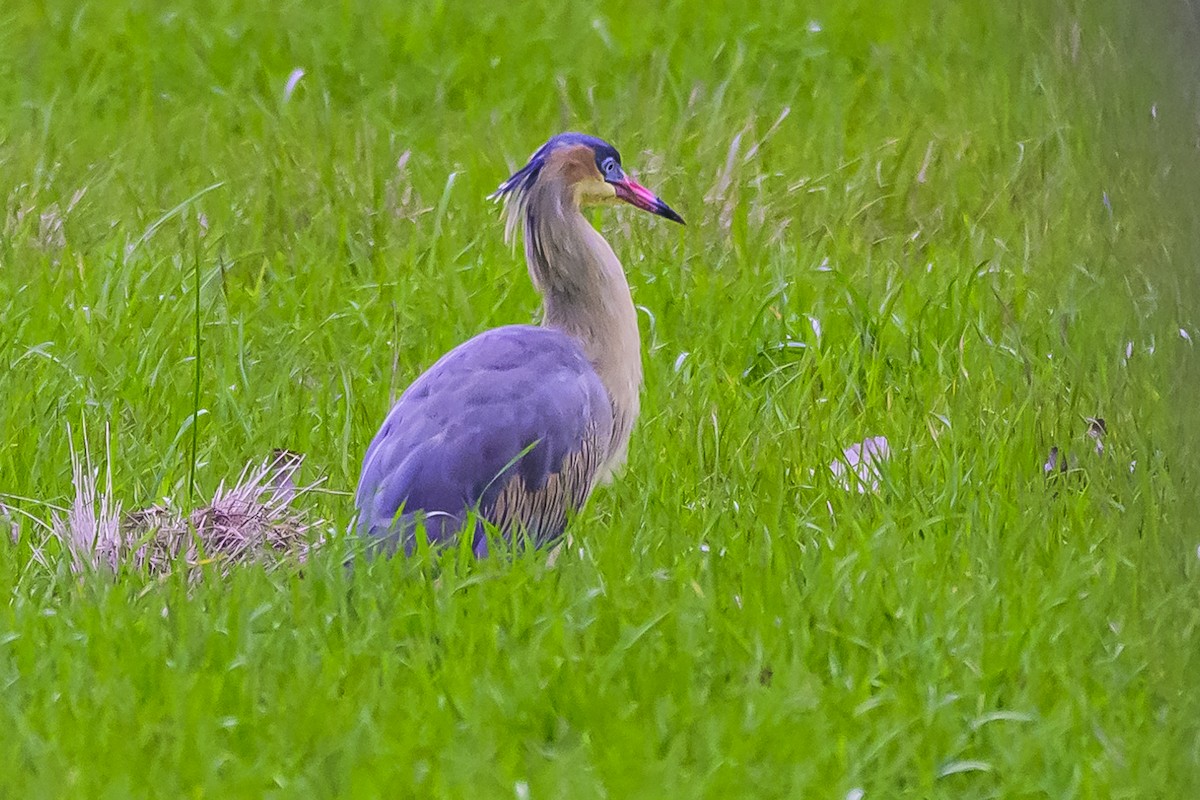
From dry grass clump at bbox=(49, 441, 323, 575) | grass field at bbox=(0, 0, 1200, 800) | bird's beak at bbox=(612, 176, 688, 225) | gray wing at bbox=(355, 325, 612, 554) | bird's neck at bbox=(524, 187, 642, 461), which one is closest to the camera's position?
grass field at bbox=(0, 0, 1200, 800)

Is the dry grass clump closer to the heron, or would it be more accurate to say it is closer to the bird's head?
the heron

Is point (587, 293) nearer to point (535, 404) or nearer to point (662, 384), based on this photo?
point (535, 404)

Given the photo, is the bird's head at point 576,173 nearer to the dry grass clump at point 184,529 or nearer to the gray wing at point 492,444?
the gray wing at point 492,444

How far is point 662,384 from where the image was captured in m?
4.90

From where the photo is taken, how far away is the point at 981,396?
187 inches

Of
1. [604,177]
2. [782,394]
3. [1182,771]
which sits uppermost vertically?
[604,177]

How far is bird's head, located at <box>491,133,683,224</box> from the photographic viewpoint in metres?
4.47

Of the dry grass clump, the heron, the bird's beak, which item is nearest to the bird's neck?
the heron

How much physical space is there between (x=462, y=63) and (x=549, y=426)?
Answer: 12.3 feet

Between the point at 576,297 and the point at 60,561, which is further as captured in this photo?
the point at 576,297

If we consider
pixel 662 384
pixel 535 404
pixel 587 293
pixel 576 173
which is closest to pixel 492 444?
pixel 535 404

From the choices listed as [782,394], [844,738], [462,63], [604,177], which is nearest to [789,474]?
[782,394]

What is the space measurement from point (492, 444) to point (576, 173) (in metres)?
0.85

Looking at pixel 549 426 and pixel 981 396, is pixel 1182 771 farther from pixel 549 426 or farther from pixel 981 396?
pixel 981 396
